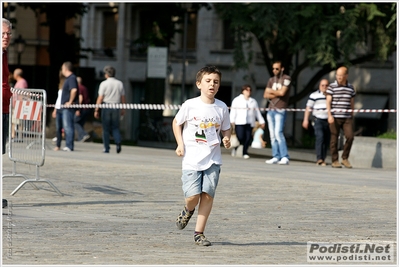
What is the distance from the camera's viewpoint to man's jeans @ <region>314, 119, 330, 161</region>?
66.5 feet

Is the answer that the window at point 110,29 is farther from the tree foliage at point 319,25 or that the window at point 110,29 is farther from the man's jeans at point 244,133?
the man's jeans at point 244,133

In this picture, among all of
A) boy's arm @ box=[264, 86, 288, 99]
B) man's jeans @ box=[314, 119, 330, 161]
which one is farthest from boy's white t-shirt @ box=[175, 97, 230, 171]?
man's jeans @ box=[314, 119, 330, 161]

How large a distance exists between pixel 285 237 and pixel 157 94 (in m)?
24.9

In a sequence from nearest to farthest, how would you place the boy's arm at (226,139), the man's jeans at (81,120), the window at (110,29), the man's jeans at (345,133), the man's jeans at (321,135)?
1. the boy's arm at (226,139)
2. the man's jeans at (345,133)
3. the man's jeans at (321,135)
4. the man's jeans at (81,120)
5. the window at (110,29)

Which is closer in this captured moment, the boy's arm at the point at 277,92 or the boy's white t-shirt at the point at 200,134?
the boy's white t-shirt at the point at 200,134

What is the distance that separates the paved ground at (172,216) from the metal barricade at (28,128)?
0.43 meters

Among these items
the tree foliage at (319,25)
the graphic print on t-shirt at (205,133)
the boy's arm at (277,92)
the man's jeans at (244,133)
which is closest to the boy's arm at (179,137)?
the graphic print on t-shirt at (205,133)

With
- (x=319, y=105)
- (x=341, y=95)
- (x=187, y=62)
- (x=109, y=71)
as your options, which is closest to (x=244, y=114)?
(x=319, y=105)

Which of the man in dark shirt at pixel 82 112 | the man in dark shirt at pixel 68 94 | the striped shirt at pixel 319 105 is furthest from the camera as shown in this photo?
the man in dark shirt at pixel 82 112

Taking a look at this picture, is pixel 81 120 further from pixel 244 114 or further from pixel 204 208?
pixel 204 208

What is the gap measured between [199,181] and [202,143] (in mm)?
306

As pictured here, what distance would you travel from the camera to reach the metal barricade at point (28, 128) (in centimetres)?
1255

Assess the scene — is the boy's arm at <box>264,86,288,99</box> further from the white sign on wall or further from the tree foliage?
the white sign on wall

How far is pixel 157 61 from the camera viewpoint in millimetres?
32969
